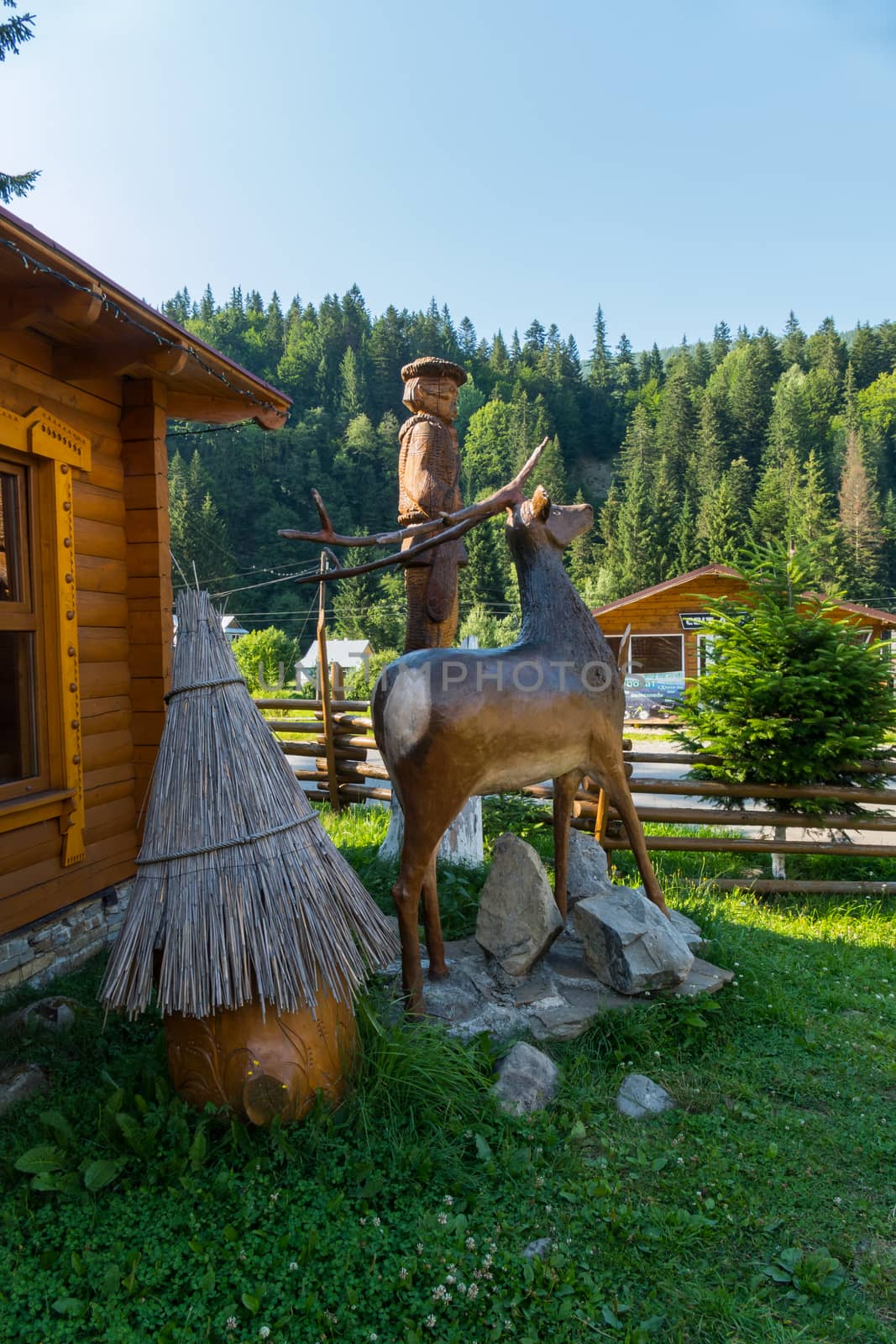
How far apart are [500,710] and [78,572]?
287cm

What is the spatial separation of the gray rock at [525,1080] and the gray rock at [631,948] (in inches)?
23.9

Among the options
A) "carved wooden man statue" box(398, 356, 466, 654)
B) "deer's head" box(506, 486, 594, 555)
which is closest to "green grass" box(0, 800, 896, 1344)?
"deer's head" box(506, 486, 594, 555)

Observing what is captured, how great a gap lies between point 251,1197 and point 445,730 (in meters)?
1.69

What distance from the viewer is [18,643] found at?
4.27m

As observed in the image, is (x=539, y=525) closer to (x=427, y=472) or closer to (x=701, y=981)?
(x=427, y=472)

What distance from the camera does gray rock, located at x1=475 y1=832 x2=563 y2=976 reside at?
3746 millimetres

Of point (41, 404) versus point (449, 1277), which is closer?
point (449, 1277)

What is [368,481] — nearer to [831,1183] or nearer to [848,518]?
[848,518]

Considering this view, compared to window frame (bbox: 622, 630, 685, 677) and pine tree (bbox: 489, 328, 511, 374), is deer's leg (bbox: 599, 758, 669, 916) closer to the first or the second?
window frame (bbox: 622, 630, 685, 677)

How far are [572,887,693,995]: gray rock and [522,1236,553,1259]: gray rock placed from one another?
→ 4.44 feet

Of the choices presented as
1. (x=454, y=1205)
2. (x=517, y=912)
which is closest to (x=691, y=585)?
(x=517, y=912)

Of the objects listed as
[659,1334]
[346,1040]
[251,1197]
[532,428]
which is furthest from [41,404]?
[532,428]


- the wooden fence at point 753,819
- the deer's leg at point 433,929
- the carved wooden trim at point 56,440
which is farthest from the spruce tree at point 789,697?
the carved wooden trim at point 56,440

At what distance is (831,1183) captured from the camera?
2725 millimetres
